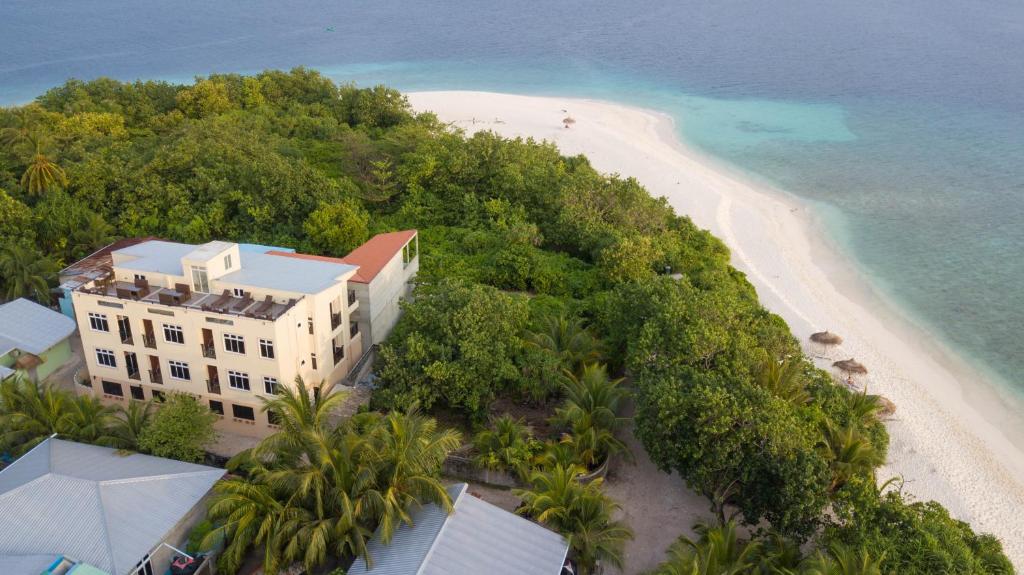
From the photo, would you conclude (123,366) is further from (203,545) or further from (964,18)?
(964,18)

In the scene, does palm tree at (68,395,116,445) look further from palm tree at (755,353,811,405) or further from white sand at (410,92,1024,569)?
white sand at (410,92,1024,569)

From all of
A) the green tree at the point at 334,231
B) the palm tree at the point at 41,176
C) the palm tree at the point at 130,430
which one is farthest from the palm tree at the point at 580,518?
the palm tree at the point at 41,176

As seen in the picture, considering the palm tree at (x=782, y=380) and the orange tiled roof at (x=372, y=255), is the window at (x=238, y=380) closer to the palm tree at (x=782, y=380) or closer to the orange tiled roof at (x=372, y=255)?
the orange tiled roof at (x=372, y=255)

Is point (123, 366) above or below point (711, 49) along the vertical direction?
below

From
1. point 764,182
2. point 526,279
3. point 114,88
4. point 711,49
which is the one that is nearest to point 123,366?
point 526,279

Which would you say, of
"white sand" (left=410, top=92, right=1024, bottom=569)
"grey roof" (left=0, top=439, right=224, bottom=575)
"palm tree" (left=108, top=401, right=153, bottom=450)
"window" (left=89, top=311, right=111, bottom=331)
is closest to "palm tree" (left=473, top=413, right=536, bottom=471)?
"grey roof" (left=0, top=439, right=224, bottom=575)
